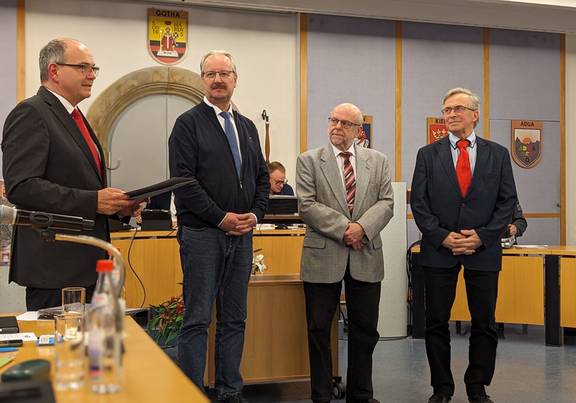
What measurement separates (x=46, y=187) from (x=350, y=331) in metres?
1.89

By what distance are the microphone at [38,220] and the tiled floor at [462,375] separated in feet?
8.15

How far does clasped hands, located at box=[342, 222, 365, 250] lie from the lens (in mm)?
3730

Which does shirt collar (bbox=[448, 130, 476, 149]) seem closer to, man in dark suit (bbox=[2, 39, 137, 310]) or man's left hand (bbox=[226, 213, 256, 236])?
man's left hand (bbox=[226, 213, 256, 236])

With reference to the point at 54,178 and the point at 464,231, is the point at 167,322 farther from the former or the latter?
the point at 464,231

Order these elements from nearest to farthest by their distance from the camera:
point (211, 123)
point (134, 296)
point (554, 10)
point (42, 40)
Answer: point (211, 123) < point (134, 296) < point (42, 40) < point (554, 10)

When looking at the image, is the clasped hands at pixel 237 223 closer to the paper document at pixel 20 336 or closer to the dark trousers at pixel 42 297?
the dark trousers at pixel 42 297

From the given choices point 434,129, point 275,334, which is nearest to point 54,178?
point 275,334

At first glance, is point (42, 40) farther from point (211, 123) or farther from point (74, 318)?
point (74, 318)

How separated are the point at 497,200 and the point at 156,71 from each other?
5.10 metres

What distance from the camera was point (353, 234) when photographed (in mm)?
3730

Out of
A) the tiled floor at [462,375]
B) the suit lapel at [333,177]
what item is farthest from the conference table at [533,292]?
the suit lapel at [333,177]

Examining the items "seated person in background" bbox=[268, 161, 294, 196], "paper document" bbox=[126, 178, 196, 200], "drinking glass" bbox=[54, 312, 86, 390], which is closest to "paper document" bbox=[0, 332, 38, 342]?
"drinking glass" bbox=[54, 312, 86, 390]

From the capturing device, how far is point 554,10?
8820 mm

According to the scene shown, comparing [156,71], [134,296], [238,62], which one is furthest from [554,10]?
[134,296]
